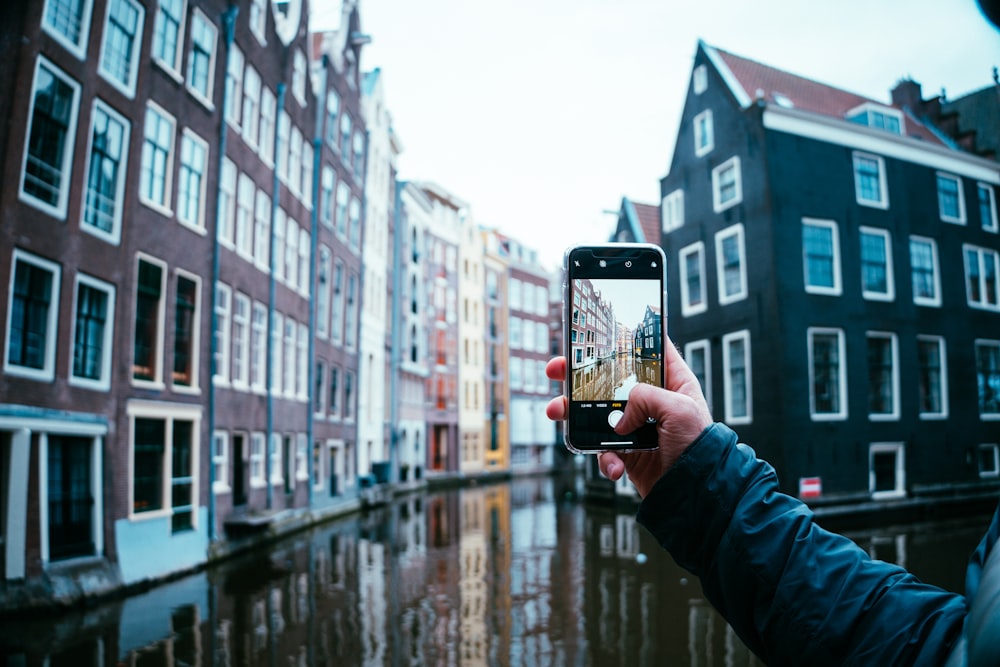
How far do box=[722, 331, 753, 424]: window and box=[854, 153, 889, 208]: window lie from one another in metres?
5.52

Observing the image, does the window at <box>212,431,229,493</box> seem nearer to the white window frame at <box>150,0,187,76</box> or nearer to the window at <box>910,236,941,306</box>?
the white window frame at <box>150,0,187,76</box>

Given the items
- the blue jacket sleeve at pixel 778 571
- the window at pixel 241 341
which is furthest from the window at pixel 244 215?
the blue jacket sleeve at pixel 778 571

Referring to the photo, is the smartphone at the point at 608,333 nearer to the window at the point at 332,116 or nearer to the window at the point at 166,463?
the window at the point at 166,463

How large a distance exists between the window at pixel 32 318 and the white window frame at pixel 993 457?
83.4ft

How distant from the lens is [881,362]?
2300 centimetres

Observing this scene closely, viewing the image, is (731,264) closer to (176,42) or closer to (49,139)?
(176,42)

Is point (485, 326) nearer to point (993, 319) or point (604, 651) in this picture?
point (993, 319)

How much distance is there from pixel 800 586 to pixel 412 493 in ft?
131

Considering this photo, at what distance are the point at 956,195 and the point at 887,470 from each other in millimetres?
9725

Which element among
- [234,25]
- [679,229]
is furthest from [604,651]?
[679,229]

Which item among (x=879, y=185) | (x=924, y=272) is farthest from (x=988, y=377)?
(x=879, y=185)

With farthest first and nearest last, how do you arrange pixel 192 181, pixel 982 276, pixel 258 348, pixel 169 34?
pixel 982 276, pixel 258 348, pixel 192 181, pixel 169 34

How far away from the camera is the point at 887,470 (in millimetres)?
22750

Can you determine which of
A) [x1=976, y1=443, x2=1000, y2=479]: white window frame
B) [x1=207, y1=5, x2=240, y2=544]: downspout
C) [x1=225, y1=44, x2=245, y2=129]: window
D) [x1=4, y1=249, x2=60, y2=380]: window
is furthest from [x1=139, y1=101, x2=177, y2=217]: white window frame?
[x1=976, y1=443, x2=1000, y2=479]: white window frame
